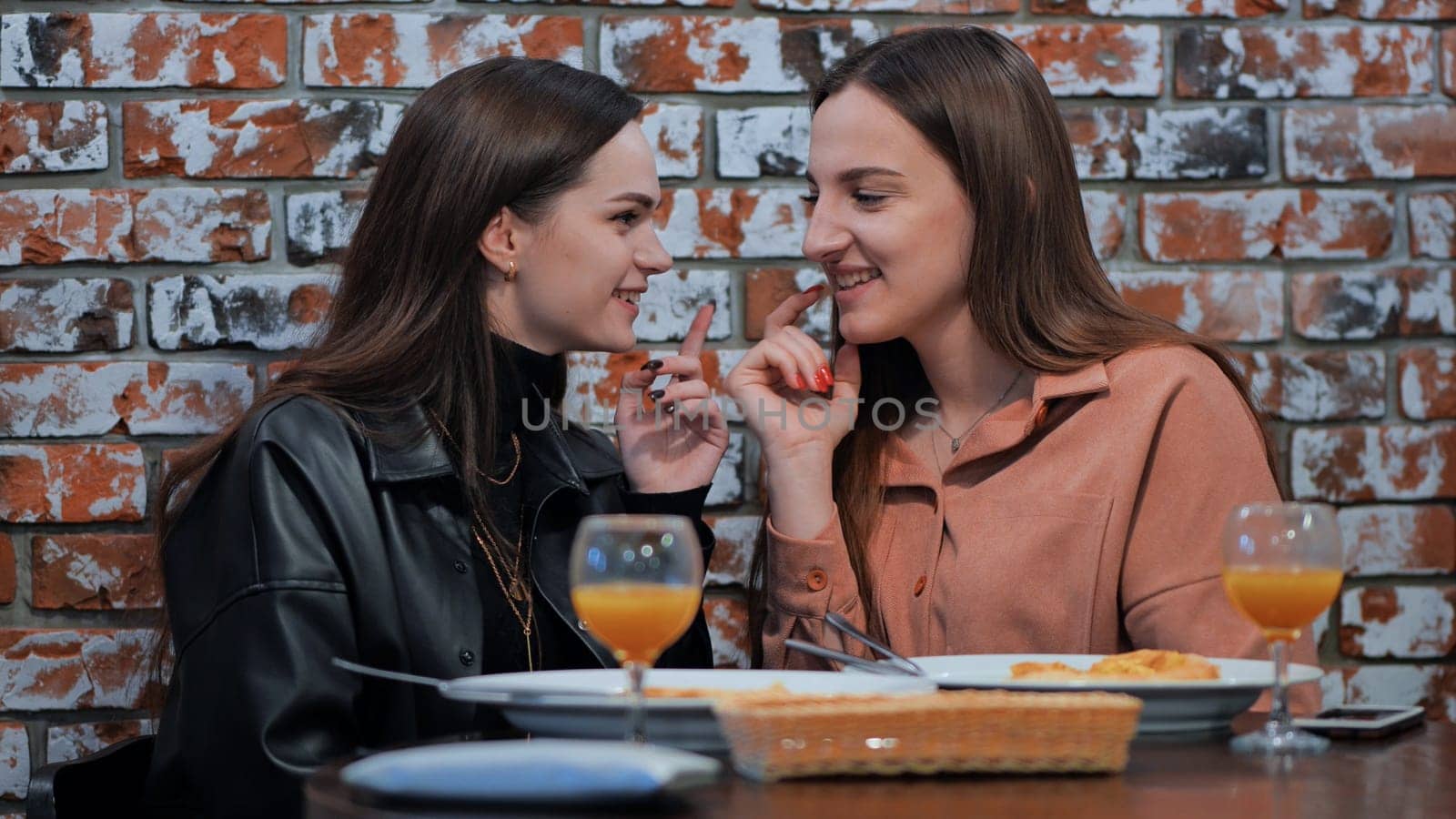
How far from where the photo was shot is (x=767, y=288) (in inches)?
89.6

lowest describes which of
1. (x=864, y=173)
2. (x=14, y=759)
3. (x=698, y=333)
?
(x=14, y=759)

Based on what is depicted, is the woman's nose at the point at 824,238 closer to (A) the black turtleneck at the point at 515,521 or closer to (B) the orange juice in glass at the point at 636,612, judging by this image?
(A) the black turtleneck at the point at 515,521

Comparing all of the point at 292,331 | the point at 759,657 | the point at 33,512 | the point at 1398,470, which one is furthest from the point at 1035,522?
the point at 33,512

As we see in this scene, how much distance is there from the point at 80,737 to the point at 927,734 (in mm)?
1570

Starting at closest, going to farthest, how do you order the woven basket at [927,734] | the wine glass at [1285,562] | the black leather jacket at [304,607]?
the woven basket at [927,734]
the wine glass at [1285,562]
the black leather jacket at [304,607]

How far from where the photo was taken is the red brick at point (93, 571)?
7.04 feet

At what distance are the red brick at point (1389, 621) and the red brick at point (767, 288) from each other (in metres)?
0.94

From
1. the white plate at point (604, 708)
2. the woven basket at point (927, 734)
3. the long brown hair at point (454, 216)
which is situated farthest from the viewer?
the long brown hair at point (454, 216)

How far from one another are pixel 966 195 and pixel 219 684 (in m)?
1.13

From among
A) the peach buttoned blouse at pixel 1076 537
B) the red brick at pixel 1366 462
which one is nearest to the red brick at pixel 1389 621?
the red brick at pixel 1366 462

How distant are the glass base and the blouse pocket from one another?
69 centimetres

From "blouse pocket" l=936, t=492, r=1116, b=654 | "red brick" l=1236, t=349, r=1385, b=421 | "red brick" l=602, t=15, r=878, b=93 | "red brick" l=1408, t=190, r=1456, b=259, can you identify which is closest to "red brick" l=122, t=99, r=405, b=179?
"red brick" l=602, t=15, r=878, b=93

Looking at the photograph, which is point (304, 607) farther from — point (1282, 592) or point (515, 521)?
point (1282, 592)

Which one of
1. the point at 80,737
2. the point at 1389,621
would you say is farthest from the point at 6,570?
the point at 1389,621
